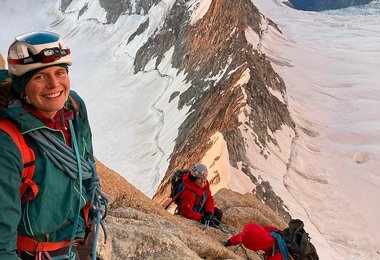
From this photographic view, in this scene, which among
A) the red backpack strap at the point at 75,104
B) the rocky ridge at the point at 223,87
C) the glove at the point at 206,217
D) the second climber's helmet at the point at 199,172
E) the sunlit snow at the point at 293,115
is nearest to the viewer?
the red backpack strap at the point at 75,104

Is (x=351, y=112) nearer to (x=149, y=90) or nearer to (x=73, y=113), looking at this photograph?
(x=149, y=90)

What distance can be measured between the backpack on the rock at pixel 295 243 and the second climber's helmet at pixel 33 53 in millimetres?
4682

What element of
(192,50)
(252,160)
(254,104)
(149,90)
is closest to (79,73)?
(149,90)

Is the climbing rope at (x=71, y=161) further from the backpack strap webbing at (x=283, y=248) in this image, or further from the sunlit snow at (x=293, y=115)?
the sunlit snow at (x=293, y=115)

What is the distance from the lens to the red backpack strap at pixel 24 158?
2.54 m

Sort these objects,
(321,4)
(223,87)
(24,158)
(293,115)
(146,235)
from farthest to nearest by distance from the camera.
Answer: (321,4) → (293,115) → (223,87) → (146,235) → (24,158)

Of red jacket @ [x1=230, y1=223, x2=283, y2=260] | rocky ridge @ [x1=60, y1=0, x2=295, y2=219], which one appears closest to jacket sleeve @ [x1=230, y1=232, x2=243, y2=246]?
red jacket @ [x1=230, y1=223, x2=283, y2=260]

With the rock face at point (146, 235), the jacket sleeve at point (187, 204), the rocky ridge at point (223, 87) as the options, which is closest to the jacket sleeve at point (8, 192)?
the rock face at point (146, 235)

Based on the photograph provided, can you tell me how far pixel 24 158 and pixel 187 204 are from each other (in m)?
6.16

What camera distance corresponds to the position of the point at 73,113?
3.19 m

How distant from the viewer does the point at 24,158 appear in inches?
102

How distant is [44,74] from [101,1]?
8740 centimetres

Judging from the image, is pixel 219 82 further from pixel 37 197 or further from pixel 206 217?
pixel 37 197

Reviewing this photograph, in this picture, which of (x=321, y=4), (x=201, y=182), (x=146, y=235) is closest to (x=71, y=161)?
(x=146, y=235)
